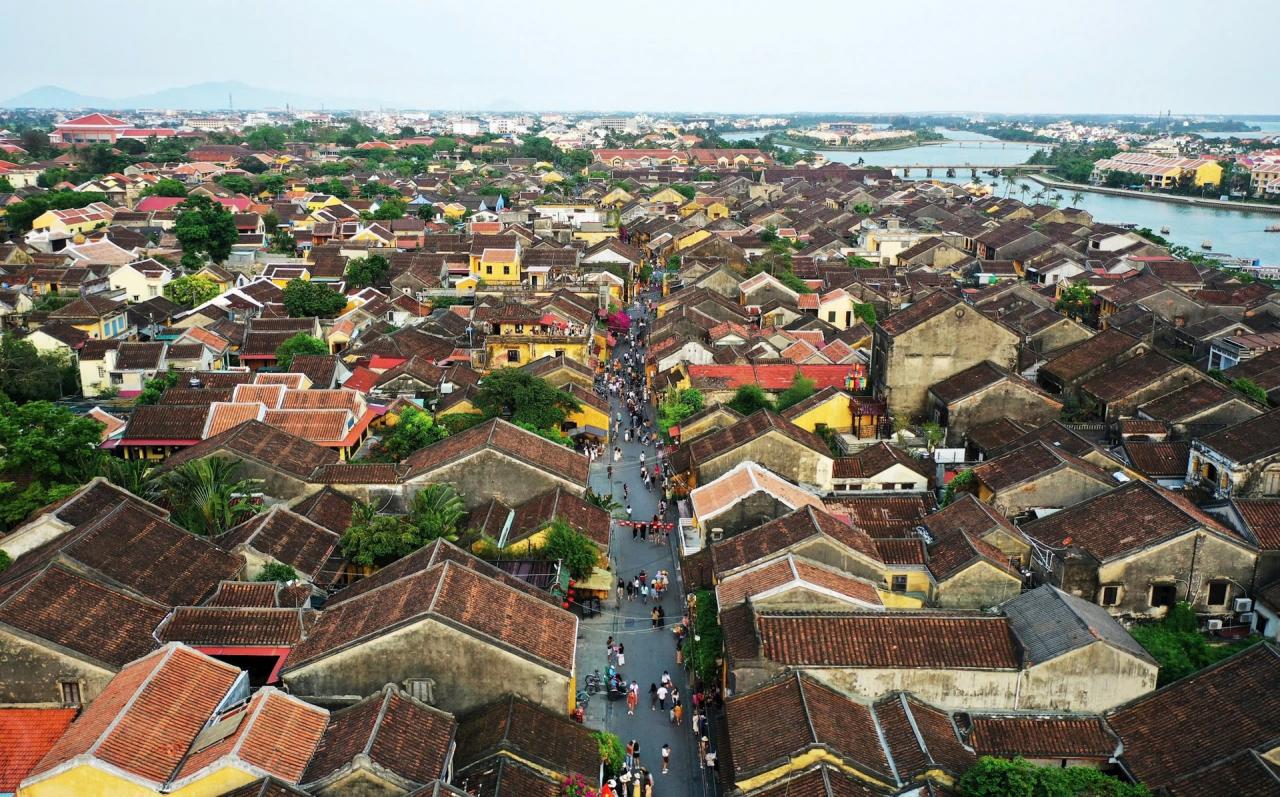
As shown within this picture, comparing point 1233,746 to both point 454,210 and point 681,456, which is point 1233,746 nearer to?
point 681,456

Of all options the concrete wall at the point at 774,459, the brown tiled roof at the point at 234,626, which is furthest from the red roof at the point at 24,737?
the concrete wall at the point at 774,459

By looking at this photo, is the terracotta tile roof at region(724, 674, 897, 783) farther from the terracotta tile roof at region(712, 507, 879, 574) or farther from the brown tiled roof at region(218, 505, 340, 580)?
the brown tiled roof at region(218, 505, 340, 580)

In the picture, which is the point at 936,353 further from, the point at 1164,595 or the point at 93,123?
the point at 93,123

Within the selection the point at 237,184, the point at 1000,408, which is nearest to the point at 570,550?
the point at 1000,408

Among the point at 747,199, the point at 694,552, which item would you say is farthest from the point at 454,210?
the point at 694,552

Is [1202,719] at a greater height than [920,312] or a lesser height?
lesser

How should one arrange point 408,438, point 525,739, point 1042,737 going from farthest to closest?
point 408,438
point 1042,737
point 525,739
